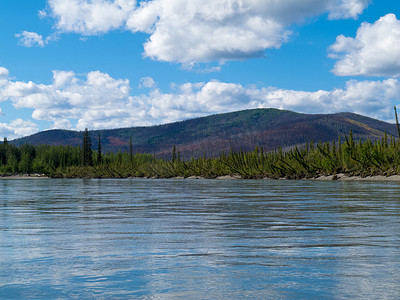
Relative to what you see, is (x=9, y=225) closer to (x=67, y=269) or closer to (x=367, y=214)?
(x=67, y=269)

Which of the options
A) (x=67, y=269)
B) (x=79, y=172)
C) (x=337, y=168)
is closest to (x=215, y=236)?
(x=67, y=269)

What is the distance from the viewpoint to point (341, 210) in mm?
24297

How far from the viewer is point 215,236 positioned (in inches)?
592

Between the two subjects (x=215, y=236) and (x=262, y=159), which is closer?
(x=215, y=236)

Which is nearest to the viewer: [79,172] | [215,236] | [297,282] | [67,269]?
[297,282]

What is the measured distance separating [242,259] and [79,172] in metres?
187

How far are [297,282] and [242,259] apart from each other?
236 cm

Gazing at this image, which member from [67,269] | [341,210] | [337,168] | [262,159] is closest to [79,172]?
[262,159]

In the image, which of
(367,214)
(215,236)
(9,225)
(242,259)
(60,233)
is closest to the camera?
(242,259)

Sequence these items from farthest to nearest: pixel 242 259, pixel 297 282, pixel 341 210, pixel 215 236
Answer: pixel 341 210
pixel 215 236
pixel 242 259
pixel 297 282

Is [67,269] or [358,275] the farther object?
[67,269]

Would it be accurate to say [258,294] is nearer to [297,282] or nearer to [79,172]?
[297,282]

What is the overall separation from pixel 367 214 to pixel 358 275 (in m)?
13.2

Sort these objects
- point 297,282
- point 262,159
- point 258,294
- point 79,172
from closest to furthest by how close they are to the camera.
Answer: point 258,294
point 297,282
point 262,159
point 79,172
